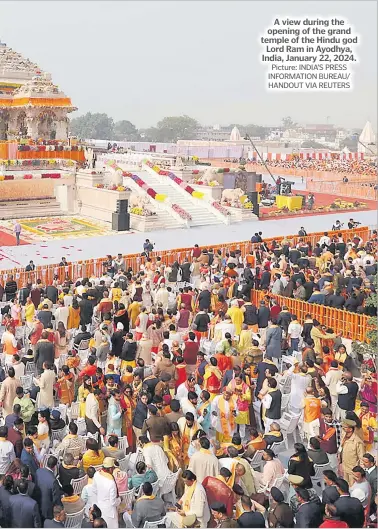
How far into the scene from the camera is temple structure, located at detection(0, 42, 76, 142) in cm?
3678

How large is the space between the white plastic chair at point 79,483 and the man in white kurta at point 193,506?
1044mm

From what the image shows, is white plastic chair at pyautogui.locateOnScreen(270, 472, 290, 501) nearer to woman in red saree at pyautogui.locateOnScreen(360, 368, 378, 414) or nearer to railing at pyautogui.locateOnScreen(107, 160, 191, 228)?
woman in red saree at pyautogui.locateOnScreen(360, 368, 378, 414)

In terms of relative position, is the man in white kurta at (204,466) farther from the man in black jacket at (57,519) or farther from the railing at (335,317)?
the railing at (335,317)

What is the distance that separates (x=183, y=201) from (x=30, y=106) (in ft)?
37.7

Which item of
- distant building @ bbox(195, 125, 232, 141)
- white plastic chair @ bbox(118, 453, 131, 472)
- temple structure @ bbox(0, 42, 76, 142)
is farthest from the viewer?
distant building @ bbox(195, 125, 232, 141)

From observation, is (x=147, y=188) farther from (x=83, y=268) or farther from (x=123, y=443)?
(x=123, y=443)

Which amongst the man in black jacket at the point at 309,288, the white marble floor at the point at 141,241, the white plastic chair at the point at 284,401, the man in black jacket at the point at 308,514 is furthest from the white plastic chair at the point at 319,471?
the white marble floor at the point at 141,241

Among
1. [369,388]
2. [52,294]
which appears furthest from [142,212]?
[369,388]

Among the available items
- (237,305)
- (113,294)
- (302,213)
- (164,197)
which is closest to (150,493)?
(237,305)

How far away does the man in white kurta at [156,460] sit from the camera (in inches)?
290

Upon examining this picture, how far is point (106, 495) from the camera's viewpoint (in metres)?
6.64

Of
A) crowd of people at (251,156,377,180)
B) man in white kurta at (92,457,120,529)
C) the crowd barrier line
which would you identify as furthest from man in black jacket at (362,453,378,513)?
crowd of people at (251,156,377,180)

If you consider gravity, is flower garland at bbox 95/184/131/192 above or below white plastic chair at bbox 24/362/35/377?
above

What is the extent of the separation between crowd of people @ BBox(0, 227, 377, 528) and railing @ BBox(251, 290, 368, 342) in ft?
0.85
